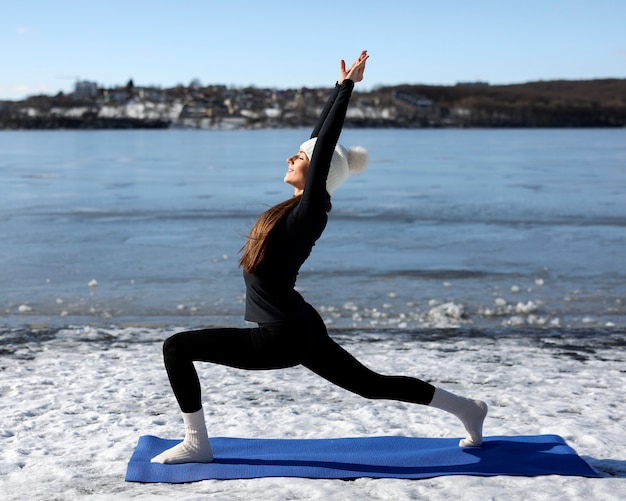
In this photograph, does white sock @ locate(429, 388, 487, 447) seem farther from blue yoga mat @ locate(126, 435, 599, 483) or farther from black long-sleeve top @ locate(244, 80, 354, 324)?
black long-sleeve top @ locate(244, 80, 354, 324)

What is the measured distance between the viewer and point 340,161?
3662mm

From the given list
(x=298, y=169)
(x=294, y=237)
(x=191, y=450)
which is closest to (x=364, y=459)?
(x=191, y=450)

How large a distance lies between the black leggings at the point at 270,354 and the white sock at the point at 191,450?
13 cm

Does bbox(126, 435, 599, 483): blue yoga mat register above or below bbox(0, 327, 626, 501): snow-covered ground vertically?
above

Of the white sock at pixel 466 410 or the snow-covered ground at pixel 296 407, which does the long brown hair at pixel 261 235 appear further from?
the white sock at pixel 466 410

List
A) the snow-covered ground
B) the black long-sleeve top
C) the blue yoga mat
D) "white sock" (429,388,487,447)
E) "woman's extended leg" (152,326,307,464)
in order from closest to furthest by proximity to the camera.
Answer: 1. the black long-sleeve top
2. "woman's extended leg" (152,326,307,464)
3. the snow-covered ground
4. the blue yoga mat
5. "white sock" (429,388,487,447)

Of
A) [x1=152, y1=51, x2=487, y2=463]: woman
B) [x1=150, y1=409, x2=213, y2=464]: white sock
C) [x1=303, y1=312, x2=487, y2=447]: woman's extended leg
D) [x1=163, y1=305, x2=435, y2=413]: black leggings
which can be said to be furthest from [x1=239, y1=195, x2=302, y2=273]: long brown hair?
[x1=150, y1=409, x2=213, y2=464]: white sock

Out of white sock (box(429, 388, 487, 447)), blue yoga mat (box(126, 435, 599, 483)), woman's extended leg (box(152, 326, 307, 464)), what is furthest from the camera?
white sock (box(429, 388, 487, 447))

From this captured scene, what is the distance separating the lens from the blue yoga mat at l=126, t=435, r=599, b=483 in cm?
388

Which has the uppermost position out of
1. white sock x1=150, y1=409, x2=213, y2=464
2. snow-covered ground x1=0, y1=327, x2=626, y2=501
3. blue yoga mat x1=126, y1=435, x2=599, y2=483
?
white sock x1=150, y1=409, x2=213, y2=464

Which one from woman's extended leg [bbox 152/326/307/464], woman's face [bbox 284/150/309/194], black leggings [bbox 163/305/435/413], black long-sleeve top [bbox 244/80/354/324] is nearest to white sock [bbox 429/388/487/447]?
black leggings [bbox 163/305/435/413]

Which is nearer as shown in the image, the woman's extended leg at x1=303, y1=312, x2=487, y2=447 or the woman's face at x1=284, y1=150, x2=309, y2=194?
the woman's face at x1=284, y1=150, x2=309, y2=194

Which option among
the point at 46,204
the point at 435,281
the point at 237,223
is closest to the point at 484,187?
the point at 237,223

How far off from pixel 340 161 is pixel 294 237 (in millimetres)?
397
